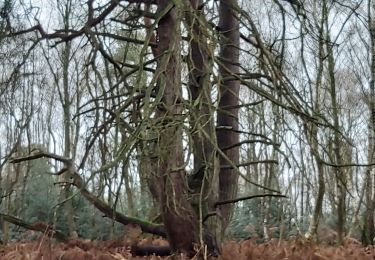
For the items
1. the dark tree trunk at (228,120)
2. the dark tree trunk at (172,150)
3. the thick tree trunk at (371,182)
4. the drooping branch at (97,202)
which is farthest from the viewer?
the thick tree trunk at (371,182)

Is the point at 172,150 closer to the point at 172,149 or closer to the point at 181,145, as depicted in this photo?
the point at 172,149

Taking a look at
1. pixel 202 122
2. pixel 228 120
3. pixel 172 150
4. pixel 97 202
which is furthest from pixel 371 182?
pixel 172 150

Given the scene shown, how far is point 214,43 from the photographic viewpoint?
13.6 feet

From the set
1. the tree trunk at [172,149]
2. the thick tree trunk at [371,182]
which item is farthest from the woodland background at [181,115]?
the thick tree trunk at [371,182]

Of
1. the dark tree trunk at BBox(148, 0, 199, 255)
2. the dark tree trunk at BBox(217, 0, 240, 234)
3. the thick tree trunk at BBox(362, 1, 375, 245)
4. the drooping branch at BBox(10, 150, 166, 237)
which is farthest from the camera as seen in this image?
the thick tree trunk at BBox(362, 1, 375, 245)

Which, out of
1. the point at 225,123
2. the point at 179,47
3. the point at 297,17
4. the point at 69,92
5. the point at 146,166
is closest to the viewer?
the point at 179,47

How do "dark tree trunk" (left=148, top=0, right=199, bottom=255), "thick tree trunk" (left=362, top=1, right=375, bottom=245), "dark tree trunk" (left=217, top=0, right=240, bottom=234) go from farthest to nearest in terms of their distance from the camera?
"thick tree trunk" (left=362, top=1, right=375, bottom=245), "dark tree trunk" (left=217, top=0, right=240, bottom=234), "dark tree trunk" (left=148, top=0, right=199, bottom=255)

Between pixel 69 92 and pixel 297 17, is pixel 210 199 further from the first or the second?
pixel 69 92

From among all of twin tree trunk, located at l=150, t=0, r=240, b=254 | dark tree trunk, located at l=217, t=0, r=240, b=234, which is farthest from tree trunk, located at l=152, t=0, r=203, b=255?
dark tree trunk, located at l=217, t=0, r=240, b=234

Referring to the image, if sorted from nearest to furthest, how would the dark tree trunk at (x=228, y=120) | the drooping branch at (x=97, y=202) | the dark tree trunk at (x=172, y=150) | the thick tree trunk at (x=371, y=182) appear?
the dark tree trunk at (x=172, y=150) < the drooping branch at (x=97, y=202) < the dark tree trunk at (x=228, y=120) < the thick tree trunk at (x=371, y=182)

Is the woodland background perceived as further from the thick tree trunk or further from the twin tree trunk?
the thick tree trunk

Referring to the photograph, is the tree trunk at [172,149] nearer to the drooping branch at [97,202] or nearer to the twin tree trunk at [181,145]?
the twin tree trunk at [181,145]

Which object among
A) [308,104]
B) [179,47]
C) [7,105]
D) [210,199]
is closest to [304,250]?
[210,199]

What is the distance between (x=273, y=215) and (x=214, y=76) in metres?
10.9
